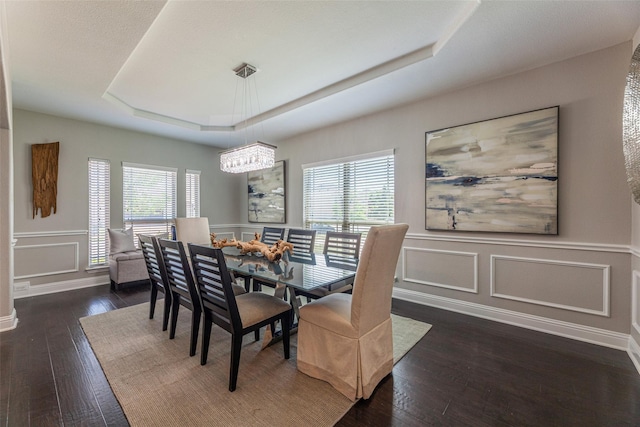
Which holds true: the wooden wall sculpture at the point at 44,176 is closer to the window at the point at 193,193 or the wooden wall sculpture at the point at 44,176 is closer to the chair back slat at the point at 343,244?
the window at the point at 193,193

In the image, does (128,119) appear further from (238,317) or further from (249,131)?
(238,317)

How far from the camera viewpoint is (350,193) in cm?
423

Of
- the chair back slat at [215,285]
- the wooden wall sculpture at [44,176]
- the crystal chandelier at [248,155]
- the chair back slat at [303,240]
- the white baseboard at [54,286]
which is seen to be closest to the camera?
the chair back slat at [215,285]

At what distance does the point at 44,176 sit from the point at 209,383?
4069 mm

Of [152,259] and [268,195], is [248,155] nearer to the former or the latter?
[152,259]

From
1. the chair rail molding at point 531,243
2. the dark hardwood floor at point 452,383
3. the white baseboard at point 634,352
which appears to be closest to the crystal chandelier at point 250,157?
the chair rail molding at point 531,243

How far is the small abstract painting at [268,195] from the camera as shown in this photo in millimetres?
5234

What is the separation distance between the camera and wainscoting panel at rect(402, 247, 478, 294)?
3.10 m

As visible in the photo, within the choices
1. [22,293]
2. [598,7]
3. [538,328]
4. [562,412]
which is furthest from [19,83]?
[538,328]

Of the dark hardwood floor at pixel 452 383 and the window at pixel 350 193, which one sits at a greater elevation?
the window at pixel 350 193

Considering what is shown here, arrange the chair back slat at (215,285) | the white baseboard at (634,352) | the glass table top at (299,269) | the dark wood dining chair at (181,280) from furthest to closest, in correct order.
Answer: the dark wood dining chair at (181,280) < the white baseboard at (634,352) < the glass table top at (299,269) < the chair back slat at (215,285)

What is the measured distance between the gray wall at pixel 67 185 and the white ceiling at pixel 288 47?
0.44 m

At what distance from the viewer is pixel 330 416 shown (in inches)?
61.9

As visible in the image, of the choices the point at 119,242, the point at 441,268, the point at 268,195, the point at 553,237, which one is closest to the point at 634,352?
the point at 553,237
